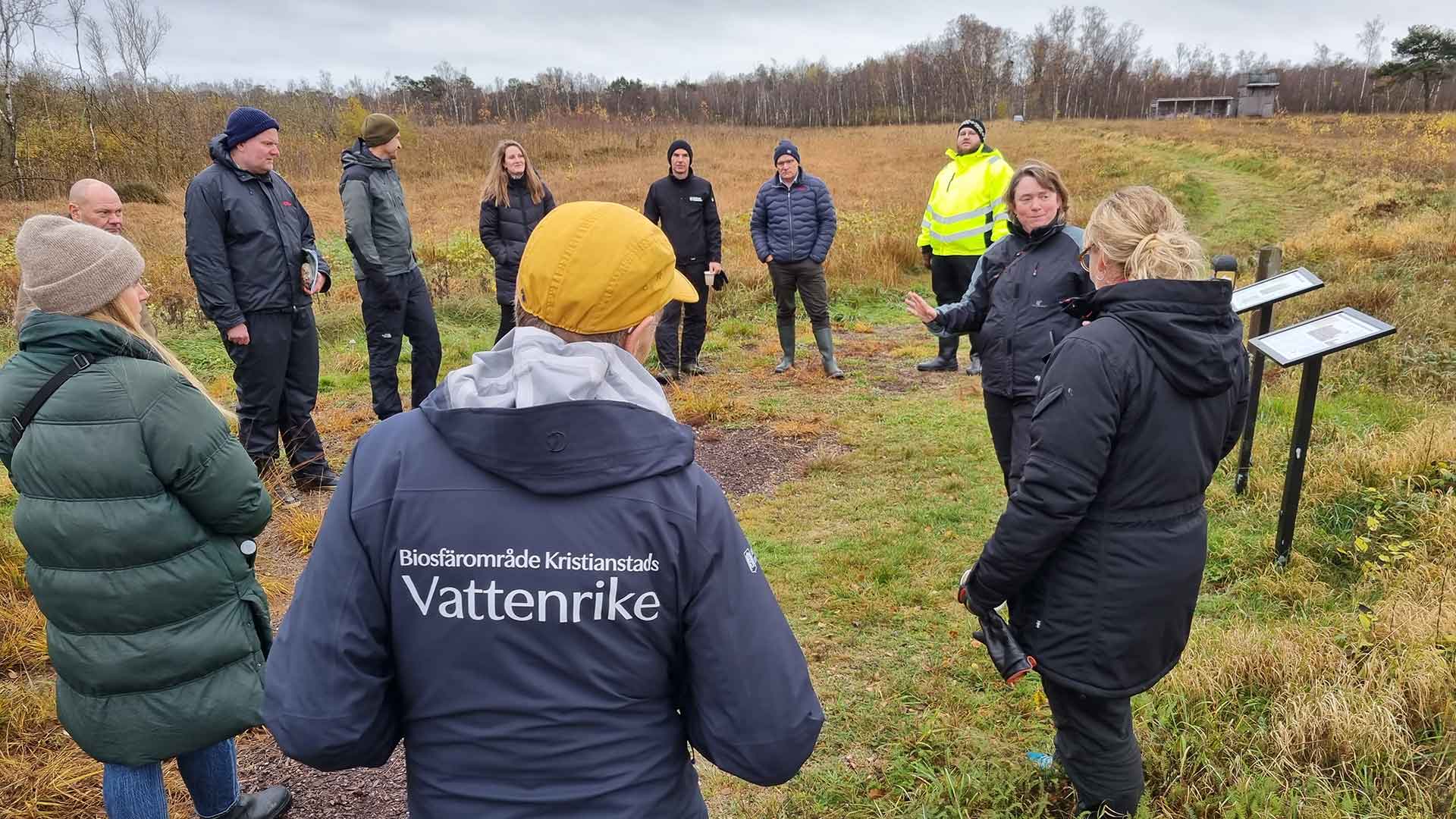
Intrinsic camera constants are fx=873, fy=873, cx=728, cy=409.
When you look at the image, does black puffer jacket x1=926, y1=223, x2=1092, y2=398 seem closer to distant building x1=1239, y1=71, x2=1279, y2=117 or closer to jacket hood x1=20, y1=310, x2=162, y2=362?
jacket hood x1=20, y1=310, x2=162, y2=362

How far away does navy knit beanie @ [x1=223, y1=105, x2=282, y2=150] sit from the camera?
15.2 feet

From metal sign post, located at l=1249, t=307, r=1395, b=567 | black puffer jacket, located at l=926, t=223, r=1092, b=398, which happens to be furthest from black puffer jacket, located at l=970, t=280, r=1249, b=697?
metal sign post, located at l=1249, t=307, r=1395, b=567

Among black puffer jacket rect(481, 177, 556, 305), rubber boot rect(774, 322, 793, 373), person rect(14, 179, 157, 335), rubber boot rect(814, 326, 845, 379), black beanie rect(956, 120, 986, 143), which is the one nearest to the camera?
person rect(14, 179, 157, 335)

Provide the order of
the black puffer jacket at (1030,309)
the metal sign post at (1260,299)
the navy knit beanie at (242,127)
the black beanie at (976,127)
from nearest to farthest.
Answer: the black puffer jacket at (1030,309)
the metal sign post at (1260,299)
the navy knit beanie at (242,127)
the black beanie at (976,127)

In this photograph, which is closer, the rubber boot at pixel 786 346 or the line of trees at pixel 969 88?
the rubber boot at pixel 786 346

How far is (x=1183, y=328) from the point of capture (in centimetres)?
209

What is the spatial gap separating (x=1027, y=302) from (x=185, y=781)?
3.47m

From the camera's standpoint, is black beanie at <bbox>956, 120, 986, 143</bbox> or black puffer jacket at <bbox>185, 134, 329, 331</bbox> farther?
black beanie at <bbox>956, 120, 986, 143</bbox>

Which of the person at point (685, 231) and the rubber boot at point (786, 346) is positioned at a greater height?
the person at point (685, 231)

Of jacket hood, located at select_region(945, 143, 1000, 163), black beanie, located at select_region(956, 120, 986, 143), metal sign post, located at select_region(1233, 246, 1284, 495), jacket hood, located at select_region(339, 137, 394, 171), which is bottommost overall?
metal sign post, located at select_region(1233, 246, 1284, 495)

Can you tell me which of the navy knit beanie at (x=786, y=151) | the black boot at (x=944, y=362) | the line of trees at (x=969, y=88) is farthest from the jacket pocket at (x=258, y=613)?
the line of trees at (x=969, y=88)

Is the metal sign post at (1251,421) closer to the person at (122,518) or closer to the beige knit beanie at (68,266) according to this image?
the person at (122,518)

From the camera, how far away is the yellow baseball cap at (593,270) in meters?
1.35

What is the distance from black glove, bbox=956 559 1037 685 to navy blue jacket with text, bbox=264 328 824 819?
1.16 meters
